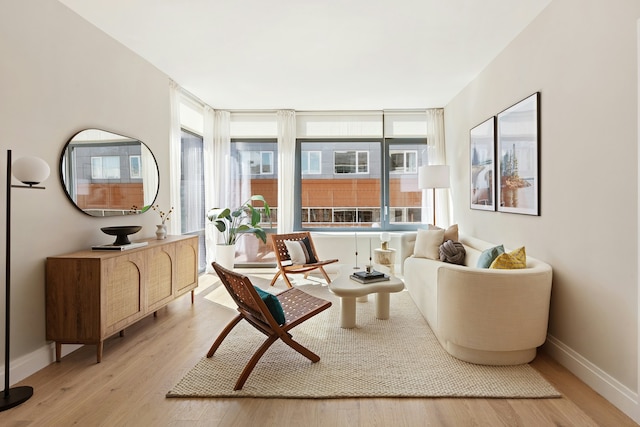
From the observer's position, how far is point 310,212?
632cm

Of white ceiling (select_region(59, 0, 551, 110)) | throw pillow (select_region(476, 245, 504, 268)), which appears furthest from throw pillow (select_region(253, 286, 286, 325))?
white ceiling (select_region(59, 0, 551, 110))

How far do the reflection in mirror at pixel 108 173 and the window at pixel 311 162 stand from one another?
9.01ft

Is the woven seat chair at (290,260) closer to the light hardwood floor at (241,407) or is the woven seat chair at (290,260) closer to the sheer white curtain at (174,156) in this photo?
the sheer white curtain at (174,156)

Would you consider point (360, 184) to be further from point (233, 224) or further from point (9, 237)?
point (9, 237)

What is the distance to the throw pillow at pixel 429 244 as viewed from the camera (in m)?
4.45

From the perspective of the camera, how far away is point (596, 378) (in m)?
2.34

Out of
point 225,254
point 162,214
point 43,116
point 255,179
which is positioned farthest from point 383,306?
point 255,179

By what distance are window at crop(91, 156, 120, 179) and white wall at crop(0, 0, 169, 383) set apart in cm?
30

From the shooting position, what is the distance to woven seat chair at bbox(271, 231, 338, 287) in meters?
4.93

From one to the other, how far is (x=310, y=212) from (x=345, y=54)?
3.01 m

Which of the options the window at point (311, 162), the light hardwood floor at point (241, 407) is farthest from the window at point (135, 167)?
the window at point (311, 162)

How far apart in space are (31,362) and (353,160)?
4926 mm

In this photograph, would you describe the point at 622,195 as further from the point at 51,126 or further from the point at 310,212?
the point at 310,212

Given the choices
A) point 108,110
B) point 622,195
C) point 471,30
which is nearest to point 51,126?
point 108,110
